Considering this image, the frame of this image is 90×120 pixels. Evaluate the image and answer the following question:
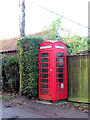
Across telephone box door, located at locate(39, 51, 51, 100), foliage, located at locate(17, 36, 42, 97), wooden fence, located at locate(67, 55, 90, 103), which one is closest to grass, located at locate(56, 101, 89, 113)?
wooden fence, located at locate(67, 55, 90, 103)

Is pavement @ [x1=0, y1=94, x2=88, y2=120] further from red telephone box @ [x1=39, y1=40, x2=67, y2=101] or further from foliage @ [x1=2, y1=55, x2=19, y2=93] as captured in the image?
foliage @ [x1=2, y1=55, x2=19, y2=93]

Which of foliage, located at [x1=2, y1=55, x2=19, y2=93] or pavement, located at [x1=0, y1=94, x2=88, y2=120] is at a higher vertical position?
foliage, located at [x1=2, y1=55, x2=19, y2=93]

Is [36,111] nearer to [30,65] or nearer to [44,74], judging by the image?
[44,74]

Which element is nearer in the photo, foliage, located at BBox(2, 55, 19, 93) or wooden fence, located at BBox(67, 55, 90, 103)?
wooden fence, located at BBox(67, 55, 90, 103)

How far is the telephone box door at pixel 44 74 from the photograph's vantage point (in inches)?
259

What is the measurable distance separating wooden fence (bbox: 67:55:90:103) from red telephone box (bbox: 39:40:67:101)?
245mm

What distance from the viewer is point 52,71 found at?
643 cm

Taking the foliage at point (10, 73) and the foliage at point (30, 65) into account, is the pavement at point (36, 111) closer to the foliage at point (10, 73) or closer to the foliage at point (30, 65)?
the foliage at point (30, 65)

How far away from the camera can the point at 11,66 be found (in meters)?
8.71

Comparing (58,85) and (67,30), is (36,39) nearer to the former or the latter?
(58,85)

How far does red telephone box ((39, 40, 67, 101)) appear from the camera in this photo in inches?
254

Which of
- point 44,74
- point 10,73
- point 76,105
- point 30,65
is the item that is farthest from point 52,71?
point 10,73

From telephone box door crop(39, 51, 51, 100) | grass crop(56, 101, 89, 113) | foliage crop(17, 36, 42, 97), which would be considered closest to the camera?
grass crop(56, 101, 89, 113)

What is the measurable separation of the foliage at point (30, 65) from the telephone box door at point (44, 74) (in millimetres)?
244
